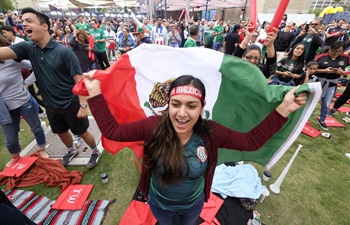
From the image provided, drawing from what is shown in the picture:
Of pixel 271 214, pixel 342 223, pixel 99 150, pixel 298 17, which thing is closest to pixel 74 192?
pixel 99 150

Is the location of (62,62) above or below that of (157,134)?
above

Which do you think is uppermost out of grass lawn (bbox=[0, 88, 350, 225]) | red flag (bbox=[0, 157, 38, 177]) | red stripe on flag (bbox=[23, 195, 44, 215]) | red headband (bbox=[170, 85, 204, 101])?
red headband (bbox=[170, 85, 204, 101])

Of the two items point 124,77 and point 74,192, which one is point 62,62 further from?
point 74,192

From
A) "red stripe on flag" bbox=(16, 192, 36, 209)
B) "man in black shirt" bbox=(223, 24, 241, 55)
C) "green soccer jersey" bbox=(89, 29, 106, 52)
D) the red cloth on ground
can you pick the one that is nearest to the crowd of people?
the red cloth on ground

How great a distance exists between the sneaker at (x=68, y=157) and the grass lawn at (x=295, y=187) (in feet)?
0.51

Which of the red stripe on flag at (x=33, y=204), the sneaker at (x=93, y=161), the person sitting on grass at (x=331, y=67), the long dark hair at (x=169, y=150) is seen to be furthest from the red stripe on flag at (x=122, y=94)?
the person sitting on grass at (x=331, y=67)

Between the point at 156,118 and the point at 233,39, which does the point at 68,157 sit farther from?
the point at 233,39

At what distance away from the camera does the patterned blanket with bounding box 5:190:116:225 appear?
276 centimetres

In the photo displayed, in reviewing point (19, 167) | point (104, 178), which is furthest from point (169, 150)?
point (19, 167)

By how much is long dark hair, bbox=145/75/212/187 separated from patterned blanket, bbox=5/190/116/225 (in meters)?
1.95

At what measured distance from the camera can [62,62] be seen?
2730 mm

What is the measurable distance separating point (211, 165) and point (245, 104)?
36.8 inches

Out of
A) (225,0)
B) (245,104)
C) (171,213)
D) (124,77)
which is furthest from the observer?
(225,0)

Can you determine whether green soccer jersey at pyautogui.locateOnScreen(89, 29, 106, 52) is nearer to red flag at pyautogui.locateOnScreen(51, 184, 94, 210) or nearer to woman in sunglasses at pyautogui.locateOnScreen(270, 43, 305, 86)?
red flag at pyautogui.locateOnScreen(51, 184, 94, 210)
